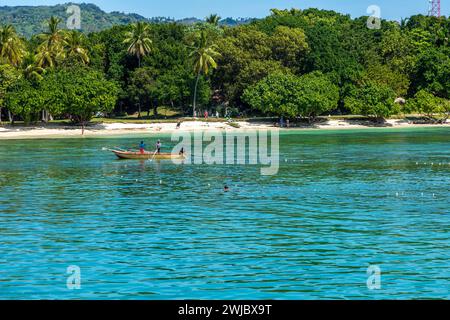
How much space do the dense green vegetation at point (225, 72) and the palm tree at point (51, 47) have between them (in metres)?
0.19

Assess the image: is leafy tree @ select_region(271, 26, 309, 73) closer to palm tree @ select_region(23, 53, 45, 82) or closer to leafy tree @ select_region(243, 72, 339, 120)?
leafy tree @ select_region(243, 72, 339, 120)

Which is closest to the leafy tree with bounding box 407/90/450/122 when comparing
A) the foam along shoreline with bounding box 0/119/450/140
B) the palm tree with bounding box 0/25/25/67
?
the foam along shoreline with bounding box 0/119/450/140

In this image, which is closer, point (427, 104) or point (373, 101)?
point (373, 101)

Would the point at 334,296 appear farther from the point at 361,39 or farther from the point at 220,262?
the point at 361,39

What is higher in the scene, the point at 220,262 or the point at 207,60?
the point at 207,60

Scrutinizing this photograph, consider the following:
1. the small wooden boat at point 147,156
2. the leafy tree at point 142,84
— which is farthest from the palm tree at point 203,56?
the small wooden boat at point 147,156

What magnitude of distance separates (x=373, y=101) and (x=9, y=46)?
68.2 meters

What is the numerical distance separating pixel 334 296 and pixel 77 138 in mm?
103032

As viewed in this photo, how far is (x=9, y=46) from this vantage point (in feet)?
453

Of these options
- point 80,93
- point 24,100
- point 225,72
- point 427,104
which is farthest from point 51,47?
point 427,104

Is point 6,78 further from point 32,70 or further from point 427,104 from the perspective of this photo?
point 427,104

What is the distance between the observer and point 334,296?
83.4 ft

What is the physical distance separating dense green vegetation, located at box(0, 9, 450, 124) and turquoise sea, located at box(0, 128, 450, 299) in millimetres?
66116

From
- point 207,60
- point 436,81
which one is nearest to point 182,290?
point 207,60
